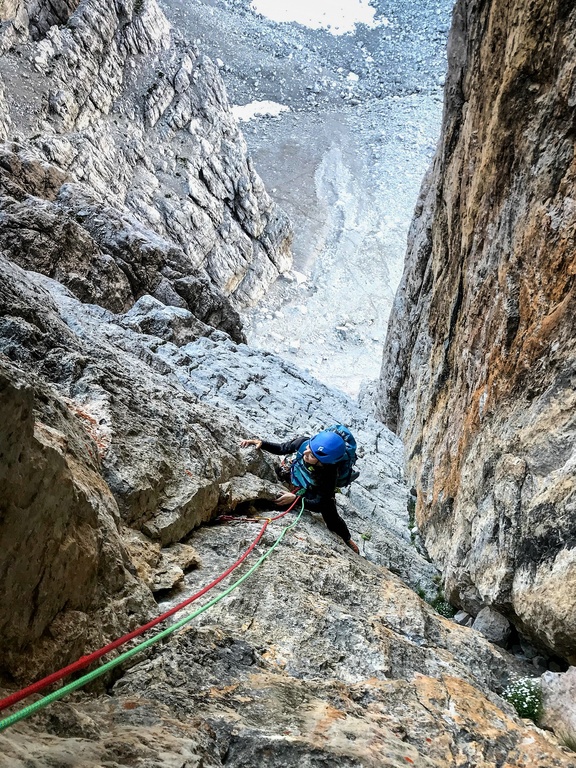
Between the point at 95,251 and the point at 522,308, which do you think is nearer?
the point at 522,308

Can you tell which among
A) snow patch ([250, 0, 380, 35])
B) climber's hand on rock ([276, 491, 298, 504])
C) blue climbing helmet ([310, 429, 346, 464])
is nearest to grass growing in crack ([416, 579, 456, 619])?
climber's hand on rock ([276, 491, 298, 504])

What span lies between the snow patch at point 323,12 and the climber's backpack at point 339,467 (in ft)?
253

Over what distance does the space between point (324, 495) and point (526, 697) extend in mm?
2929

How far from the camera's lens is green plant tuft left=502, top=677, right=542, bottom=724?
13.4ft

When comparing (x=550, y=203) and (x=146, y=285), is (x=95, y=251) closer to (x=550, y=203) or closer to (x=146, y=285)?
(x=146, y=285)

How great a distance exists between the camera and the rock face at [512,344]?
4.57m

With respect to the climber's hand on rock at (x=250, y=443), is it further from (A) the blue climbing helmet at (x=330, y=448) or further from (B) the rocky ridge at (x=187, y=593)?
(A) the blue climbing helmet at (x=330, y=448)

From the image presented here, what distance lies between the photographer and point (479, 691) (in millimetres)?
3629

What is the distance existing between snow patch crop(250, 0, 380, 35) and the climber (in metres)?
77.1

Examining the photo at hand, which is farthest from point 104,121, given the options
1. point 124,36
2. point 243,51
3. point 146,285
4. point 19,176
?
point 243,51

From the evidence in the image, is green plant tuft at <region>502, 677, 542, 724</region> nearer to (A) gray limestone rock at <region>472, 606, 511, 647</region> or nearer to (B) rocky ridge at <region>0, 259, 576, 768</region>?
(B) rocky ridge at <region>0, 259, 576, 768</region>

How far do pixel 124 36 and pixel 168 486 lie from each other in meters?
44.2

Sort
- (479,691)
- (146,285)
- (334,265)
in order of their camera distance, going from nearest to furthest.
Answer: (479,691) → (146,285) → (334,265)

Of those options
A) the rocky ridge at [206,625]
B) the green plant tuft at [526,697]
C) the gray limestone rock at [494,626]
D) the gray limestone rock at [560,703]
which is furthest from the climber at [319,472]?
the gray limestone rock at [560,703]
